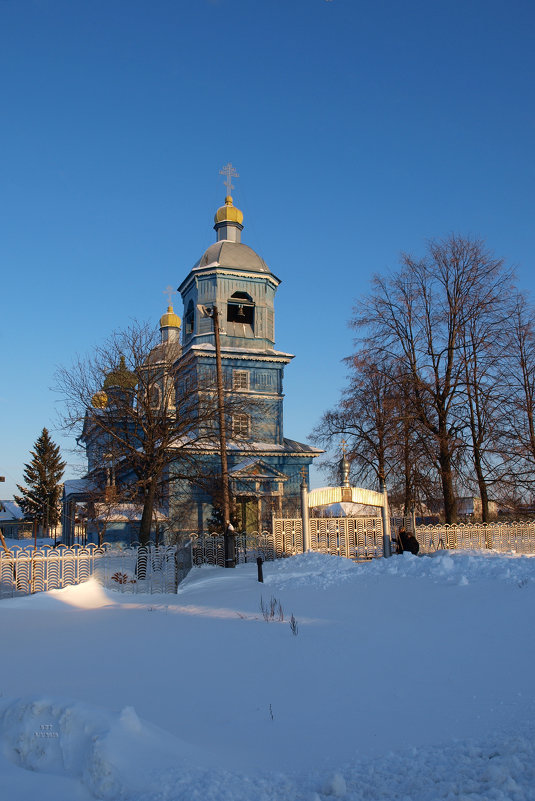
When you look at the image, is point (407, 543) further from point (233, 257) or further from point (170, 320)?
point (170, 320)

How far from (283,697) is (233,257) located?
28523 mm

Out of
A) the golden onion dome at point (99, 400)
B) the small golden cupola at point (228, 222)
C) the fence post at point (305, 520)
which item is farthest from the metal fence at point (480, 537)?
the small golden cupola at point (228, 222)

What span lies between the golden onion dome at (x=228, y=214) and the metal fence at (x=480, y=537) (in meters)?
19.7

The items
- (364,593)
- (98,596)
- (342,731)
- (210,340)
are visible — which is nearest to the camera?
(342,731)

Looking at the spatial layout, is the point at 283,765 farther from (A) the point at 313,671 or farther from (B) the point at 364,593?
(B) the point at 364,593

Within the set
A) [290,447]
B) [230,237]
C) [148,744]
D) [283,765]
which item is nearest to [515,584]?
[283,765]

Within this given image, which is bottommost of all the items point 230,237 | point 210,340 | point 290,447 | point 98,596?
point 98,596

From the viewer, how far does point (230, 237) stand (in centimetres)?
3425

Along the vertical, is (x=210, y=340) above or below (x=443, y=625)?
above

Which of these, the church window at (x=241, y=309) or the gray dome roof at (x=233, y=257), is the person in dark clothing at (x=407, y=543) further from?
the gray dome roof at (x=233, y=257)

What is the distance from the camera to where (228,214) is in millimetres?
34312

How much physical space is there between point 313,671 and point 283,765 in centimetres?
239

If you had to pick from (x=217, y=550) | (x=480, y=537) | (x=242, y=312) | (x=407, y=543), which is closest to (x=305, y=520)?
(x=407, y=543)

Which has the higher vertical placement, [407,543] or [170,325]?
[170,325]
